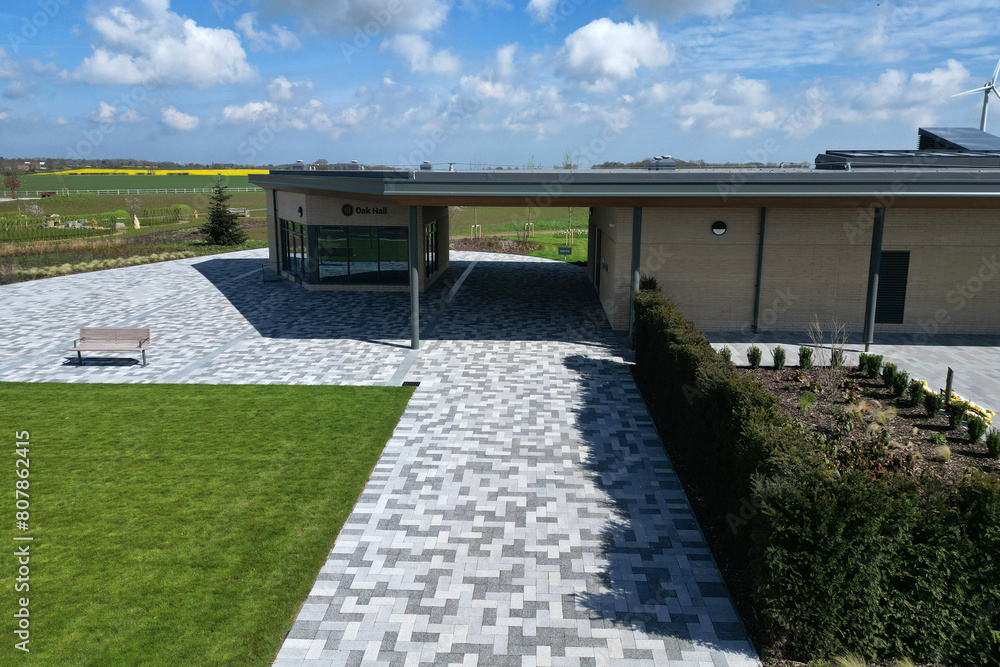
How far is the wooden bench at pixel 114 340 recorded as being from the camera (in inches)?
664

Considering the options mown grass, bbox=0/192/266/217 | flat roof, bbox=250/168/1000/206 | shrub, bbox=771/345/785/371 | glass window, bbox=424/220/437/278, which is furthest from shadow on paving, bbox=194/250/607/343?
mown grass, bbox=0/192/266/217

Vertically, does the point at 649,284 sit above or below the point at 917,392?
above

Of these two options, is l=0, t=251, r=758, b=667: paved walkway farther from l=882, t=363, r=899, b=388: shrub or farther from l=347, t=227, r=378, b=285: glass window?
l=882, t=363, r=899, b=388: shrub

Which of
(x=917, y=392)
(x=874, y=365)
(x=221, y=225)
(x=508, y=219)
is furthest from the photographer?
(x=508, y=219)

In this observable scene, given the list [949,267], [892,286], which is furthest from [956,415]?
[949,267]

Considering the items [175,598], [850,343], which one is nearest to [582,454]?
[175,598]

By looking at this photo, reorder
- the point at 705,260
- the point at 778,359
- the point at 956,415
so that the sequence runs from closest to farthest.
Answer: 1. the point at 956,415
2. the point at 778,359
3. the point at 705,260

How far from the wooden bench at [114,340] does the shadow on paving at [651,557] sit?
11473 mm

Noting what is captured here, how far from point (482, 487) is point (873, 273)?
13.5m

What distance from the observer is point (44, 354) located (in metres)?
17.8

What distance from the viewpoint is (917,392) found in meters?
13.2

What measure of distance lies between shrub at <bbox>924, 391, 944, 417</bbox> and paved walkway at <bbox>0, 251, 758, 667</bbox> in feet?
17.2

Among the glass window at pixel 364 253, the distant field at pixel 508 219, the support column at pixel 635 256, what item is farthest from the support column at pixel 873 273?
the distant field at pixel 508 219

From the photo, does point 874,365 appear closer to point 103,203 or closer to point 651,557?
point 651,557
